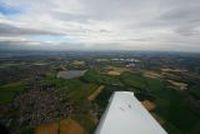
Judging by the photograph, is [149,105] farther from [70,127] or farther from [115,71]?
[115,71]

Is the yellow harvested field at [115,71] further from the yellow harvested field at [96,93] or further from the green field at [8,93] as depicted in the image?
the green field at [8,93]

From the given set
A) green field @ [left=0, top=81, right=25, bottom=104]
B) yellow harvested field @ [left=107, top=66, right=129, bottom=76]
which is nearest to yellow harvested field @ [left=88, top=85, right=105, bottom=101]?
green field @ [left=0, top=81, right=25, bottom=104]

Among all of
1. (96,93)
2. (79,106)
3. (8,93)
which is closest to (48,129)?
(79,106)

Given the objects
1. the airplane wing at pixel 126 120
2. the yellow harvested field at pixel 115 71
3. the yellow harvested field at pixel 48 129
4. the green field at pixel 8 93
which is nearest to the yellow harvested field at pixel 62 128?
the yellow harvested field at pixel 48 129

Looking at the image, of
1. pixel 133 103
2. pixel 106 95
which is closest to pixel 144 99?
pixel 106 95

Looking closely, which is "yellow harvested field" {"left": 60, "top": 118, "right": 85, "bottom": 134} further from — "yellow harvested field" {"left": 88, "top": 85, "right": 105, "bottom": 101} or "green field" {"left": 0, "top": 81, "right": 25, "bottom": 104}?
"green field" {"left": 0, "top": 81, "right": 25, "bottom": 104}

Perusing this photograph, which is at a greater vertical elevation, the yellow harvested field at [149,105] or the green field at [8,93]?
the yellow harvested field at [149,105]
